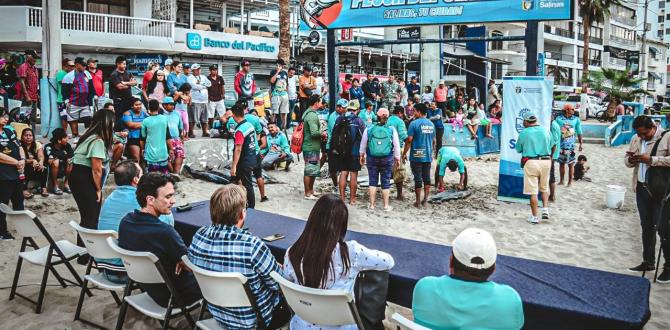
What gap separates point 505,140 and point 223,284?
24.7 feet

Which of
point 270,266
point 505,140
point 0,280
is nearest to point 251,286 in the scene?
point 270,266

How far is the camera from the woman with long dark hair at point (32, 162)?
8117 millimetres

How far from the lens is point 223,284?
310 centimetres

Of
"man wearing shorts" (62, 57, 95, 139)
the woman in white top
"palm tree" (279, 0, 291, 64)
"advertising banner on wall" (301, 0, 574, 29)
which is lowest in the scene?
the woman in white top

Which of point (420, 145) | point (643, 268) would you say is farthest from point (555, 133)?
point (643, 268)

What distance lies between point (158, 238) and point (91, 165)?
228 cm

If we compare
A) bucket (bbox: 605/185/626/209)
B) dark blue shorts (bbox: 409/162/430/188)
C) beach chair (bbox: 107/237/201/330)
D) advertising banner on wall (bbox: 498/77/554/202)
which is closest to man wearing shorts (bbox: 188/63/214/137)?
dark blue shorts (bbox: 409/162/430/188)

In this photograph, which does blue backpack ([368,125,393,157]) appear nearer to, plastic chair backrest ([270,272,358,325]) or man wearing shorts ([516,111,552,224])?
man wearing shorts ([516,111,552,224])

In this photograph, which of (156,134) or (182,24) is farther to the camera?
(182,24)

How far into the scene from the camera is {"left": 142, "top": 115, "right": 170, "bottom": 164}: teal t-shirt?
8508mm

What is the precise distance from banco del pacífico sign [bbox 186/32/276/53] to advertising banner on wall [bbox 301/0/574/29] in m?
17.1

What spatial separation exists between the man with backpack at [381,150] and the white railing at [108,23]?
1841cm

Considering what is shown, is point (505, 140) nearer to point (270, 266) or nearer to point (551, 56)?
point (270, 266)

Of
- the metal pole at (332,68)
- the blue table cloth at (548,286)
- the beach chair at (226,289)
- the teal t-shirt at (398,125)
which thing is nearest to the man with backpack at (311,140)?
the teal t-shirt at (398,125)
